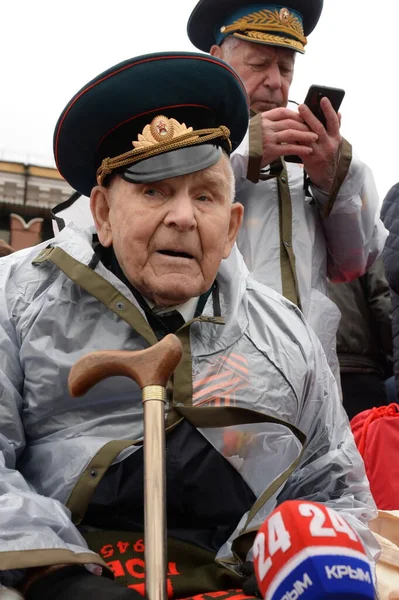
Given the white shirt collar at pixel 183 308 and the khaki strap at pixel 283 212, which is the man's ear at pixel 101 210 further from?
the khaki strap at pixel 283 212

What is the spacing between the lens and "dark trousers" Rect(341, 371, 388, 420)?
4496 mm

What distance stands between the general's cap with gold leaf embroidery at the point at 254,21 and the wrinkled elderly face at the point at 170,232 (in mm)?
1521

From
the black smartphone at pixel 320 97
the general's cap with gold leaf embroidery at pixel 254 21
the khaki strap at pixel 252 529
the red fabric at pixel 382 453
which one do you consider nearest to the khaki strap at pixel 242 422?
the khaki strap at pixel 252 529

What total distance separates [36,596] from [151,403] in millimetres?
457

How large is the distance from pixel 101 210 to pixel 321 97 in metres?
1.33

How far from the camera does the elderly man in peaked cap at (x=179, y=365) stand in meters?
2.26

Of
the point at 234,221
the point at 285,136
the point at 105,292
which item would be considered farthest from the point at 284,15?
the point at 105,292

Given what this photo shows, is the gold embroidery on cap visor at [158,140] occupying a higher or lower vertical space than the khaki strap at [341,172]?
higher

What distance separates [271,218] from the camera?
3660mm

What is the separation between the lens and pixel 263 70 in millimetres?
3877

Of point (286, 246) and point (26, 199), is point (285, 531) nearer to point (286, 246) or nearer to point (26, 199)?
point (286, 246)

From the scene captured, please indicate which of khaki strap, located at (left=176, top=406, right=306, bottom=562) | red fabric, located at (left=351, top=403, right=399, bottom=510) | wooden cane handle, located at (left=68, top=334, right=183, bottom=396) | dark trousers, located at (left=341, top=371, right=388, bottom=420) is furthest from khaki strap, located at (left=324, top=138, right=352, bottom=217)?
wooden cane handle, located at (left=68, top=334, right=183, bottom=396)

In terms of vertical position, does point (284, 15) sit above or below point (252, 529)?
above

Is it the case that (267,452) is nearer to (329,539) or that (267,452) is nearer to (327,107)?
(329,539)
